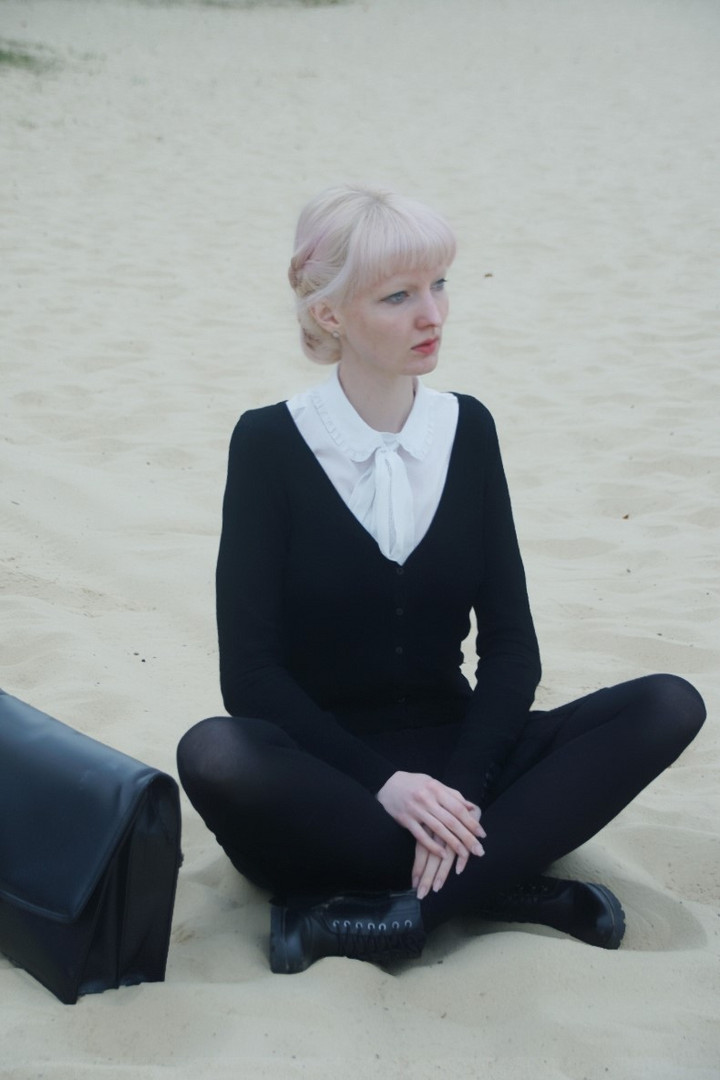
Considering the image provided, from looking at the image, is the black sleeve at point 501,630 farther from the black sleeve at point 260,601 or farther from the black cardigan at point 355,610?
the black sleeve at point 260,601

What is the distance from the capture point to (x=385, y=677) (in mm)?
2332

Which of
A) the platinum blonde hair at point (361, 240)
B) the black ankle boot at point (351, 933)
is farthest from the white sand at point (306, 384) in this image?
the platinum blonde hair at point (361, 240)

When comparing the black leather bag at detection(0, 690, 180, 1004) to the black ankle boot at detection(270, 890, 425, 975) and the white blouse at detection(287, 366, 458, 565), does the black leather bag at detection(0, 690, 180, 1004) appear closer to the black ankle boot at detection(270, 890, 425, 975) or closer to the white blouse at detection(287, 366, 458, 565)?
the black ankle boot at detection(270, 890, 425, 975)

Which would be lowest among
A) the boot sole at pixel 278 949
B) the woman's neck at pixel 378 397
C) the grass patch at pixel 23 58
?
the boot sole at pixel 278 949

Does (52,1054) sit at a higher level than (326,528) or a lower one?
lower

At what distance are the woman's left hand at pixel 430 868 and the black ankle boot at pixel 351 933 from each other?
33 mm

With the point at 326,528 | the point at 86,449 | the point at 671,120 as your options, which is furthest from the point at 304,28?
the point at 326,528

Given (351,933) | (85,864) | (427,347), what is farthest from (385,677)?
(85,864)

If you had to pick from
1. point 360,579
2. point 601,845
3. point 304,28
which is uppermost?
point 304,28

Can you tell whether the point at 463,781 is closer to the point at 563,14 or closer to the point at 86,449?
the point at 86,449

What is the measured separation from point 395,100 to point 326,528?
39.0ft

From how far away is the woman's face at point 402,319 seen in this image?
225 centimetres

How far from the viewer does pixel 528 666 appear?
2.39m

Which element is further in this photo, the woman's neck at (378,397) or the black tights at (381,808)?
the woman's neck at (378,397)
